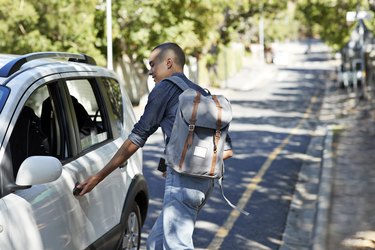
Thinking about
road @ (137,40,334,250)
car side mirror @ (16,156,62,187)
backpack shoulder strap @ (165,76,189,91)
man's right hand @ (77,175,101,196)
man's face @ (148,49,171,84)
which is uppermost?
man's face @ (148,49,171,84)

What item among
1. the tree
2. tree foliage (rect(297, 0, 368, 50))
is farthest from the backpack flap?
tree foliage (rect(297, 0, 368, 50))

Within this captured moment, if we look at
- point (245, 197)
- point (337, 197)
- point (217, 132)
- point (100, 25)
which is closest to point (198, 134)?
point (217, 132)

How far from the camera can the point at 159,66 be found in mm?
4578

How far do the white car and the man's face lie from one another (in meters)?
0.59

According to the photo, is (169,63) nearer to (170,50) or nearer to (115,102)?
(170,50)

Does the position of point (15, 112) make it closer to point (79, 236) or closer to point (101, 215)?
point (79, 236)

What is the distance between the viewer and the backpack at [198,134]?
4254 mm

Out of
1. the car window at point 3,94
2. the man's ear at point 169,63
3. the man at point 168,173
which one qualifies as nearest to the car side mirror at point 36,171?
the car window at point 3,94

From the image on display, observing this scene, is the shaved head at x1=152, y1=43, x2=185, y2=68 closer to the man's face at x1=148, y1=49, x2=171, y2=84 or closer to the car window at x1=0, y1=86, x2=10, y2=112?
the man's face at x1=148, y1=49, x2=171, y2=84

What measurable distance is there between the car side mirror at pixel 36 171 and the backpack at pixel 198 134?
79 centimetres

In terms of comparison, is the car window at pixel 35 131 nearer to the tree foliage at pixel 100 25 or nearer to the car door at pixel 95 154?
the car door at pixel 95 154

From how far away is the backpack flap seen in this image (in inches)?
167

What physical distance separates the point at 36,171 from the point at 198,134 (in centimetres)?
103

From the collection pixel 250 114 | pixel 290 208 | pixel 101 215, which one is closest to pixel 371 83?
pixel 250 114
